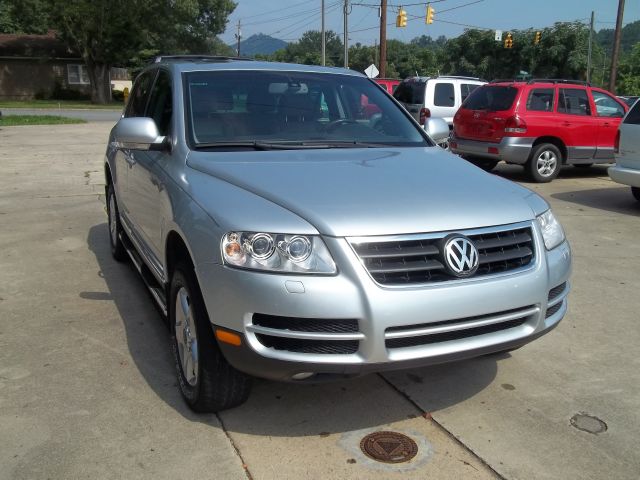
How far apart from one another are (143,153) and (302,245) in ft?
6.89

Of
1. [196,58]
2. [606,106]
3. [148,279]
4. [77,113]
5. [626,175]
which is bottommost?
[77,113]

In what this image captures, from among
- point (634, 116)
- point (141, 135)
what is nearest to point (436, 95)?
point (634, 116)

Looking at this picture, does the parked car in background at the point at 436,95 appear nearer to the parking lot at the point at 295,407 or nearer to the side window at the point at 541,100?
the side window at the point at 541,100

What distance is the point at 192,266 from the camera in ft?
10.0

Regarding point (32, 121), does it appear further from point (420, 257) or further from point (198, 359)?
point (420, 257)

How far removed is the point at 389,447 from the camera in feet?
9.81

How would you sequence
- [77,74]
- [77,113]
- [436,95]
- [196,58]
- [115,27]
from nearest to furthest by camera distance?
[196,58], [436,95], [77,113], [115,27], [77,74]

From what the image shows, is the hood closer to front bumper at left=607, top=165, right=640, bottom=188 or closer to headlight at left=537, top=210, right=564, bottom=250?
headlight at left=537, top=210, right=564, bottom=250

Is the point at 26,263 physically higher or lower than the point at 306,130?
lower

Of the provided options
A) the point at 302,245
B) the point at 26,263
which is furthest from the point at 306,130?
the point at 26,263

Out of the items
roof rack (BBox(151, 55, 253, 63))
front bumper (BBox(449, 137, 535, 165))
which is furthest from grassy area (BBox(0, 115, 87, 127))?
roof rack (BBox(151, 55, 253, 63))

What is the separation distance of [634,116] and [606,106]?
365cm

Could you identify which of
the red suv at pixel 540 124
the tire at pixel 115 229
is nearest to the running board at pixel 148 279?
the tire at pixel 115 229

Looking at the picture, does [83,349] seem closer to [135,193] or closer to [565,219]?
[135,193]
